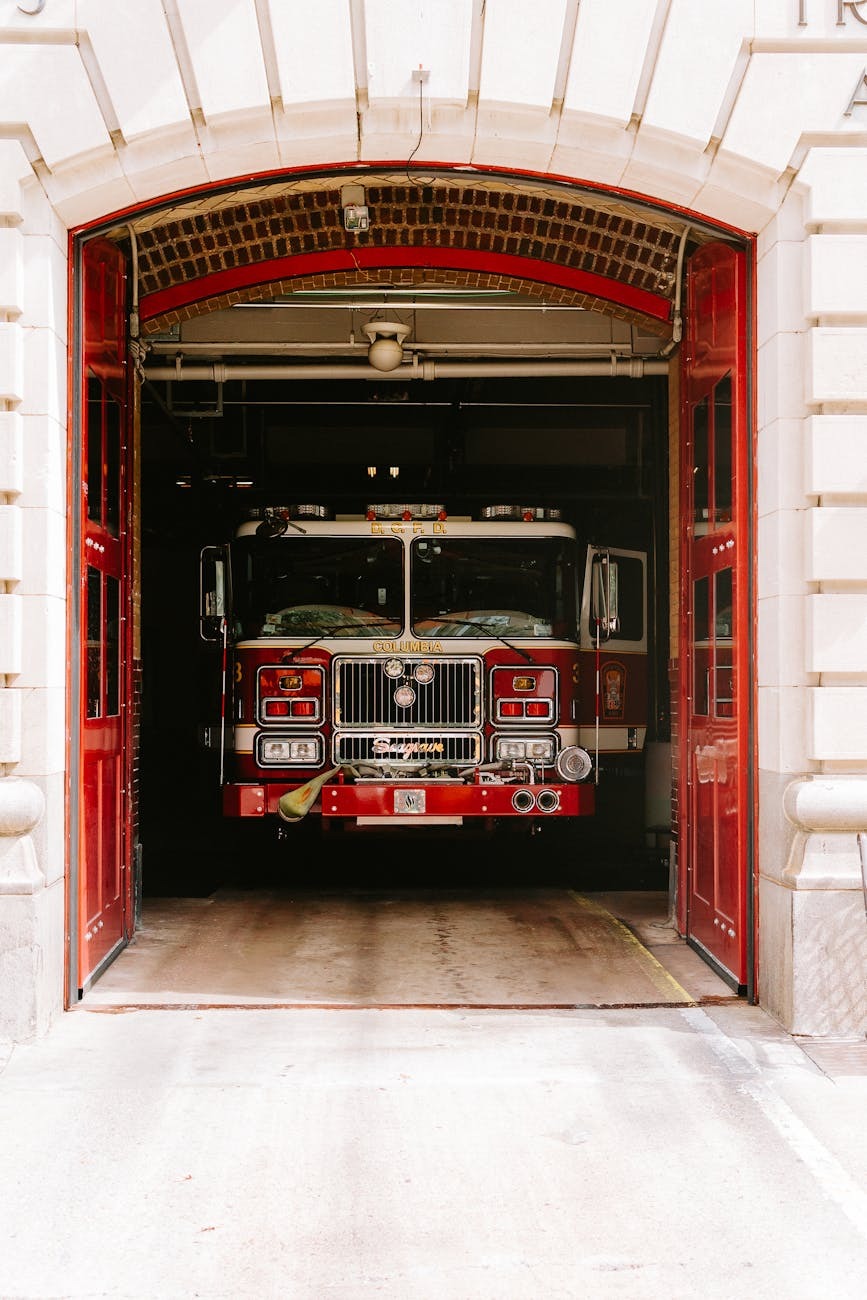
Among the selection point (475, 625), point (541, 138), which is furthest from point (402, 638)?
point (541, 138)

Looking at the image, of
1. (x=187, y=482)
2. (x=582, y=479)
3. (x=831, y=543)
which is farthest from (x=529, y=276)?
(x=187, y=482)

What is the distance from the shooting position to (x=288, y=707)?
986 centimetres

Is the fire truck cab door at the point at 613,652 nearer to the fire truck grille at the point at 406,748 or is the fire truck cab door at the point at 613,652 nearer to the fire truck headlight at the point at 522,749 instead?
the fire truck headlight at the point at 522,749

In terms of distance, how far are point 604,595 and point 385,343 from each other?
8.50 ft

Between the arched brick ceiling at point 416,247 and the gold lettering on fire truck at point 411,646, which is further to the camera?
the gold lettering on fire truck at point 411,646

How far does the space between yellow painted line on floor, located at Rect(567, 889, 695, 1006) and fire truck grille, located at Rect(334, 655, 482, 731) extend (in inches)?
63.8

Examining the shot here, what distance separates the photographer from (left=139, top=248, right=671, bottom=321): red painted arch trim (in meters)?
8.25

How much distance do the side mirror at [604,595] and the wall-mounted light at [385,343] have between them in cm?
220

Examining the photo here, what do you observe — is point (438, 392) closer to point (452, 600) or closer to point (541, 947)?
point (452, 600)

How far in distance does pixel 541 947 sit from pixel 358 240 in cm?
461

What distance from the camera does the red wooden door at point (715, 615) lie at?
21.6 ft

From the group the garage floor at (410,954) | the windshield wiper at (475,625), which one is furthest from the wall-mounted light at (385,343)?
the garage floor at (410,954)

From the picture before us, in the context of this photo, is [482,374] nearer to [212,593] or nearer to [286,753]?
[212,593]

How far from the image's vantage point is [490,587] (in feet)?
33.1
